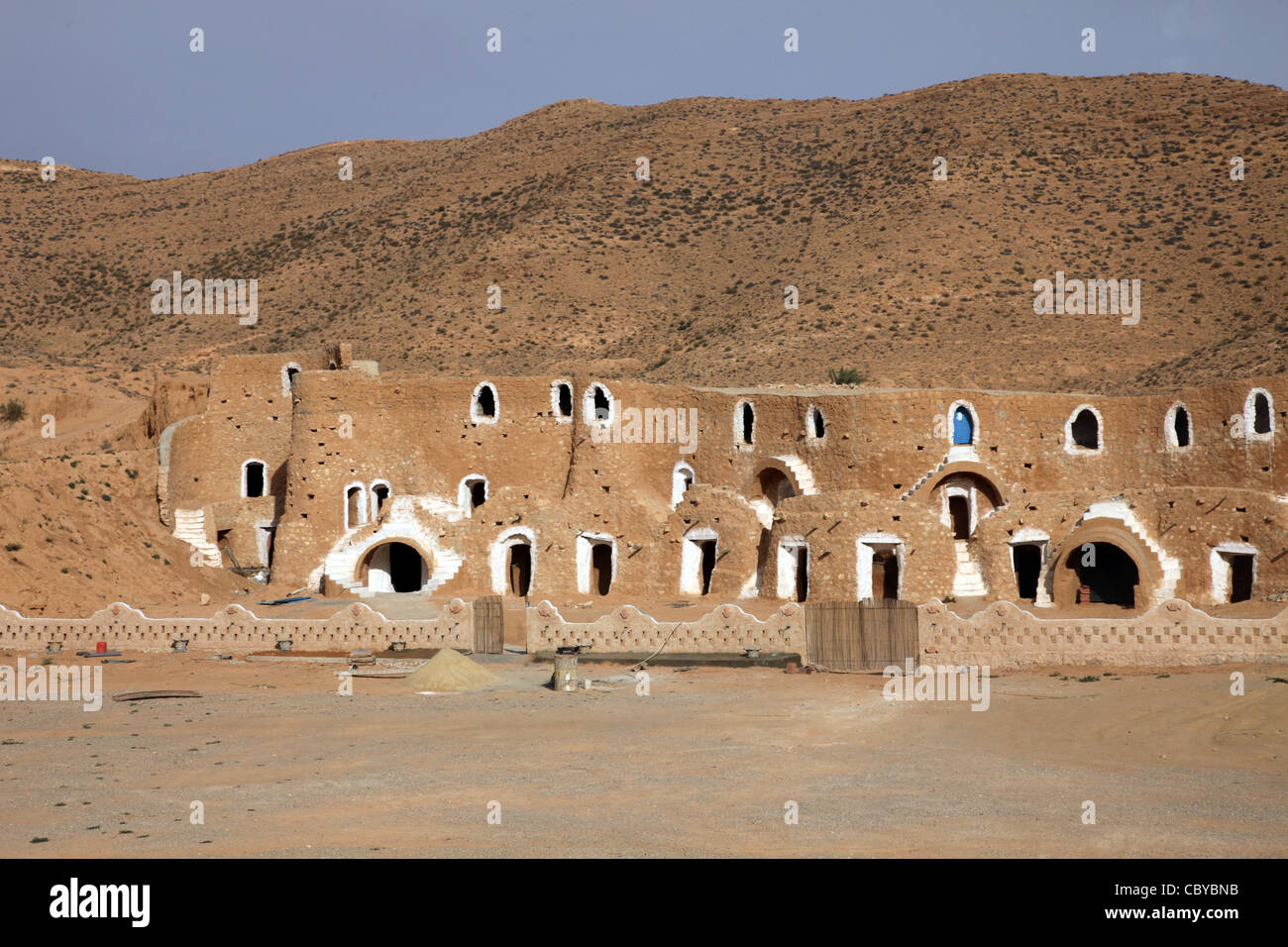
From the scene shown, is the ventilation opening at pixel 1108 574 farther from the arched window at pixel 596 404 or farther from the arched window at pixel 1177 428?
the arched window at pixel 596 404

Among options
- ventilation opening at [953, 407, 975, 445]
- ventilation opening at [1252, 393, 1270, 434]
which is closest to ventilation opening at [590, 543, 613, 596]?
ventilation opening at [953, 407, 975, 445]

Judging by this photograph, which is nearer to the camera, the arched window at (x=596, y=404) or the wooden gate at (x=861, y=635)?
the wooden gate at (x=861, y=635)

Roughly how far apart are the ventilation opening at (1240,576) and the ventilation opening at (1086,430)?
6006 millimetres

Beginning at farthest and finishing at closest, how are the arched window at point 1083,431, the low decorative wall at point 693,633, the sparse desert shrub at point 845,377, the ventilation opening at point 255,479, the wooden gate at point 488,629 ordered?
the sparse desert shrub at point 845,377, the ventilation opening at point 255,479, the arched window at point 1083,431, the wooden gate at point 488,629, the low decorative wall at point 693,633

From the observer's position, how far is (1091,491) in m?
32.0

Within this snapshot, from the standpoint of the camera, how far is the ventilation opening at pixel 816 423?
35438 millimetres

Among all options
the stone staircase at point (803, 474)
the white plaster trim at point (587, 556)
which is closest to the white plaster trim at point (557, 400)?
the white plaster trim at point (587, 556)

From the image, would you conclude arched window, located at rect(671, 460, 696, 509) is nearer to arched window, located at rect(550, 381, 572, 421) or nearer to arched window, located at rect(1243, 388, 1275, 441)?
arched window, located at rect(550, 381, 572, 421)

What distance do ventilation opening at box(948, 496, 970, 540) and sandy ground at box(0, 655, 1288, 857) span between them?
11655mm

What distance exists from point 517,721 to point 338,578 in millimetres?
15727

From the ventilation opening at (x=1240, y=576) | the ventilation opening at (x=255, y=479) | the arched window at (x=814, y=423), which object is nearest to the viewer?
the ventilation opening at (x=1240, y=576)

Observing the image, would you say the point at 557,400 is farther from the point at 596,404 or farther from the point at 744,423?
the point at 744,423

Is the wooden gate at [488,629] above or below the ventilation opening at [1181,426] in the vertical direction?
below

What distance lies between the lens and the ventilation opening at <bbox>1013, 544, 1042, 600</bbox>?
3288 cm
